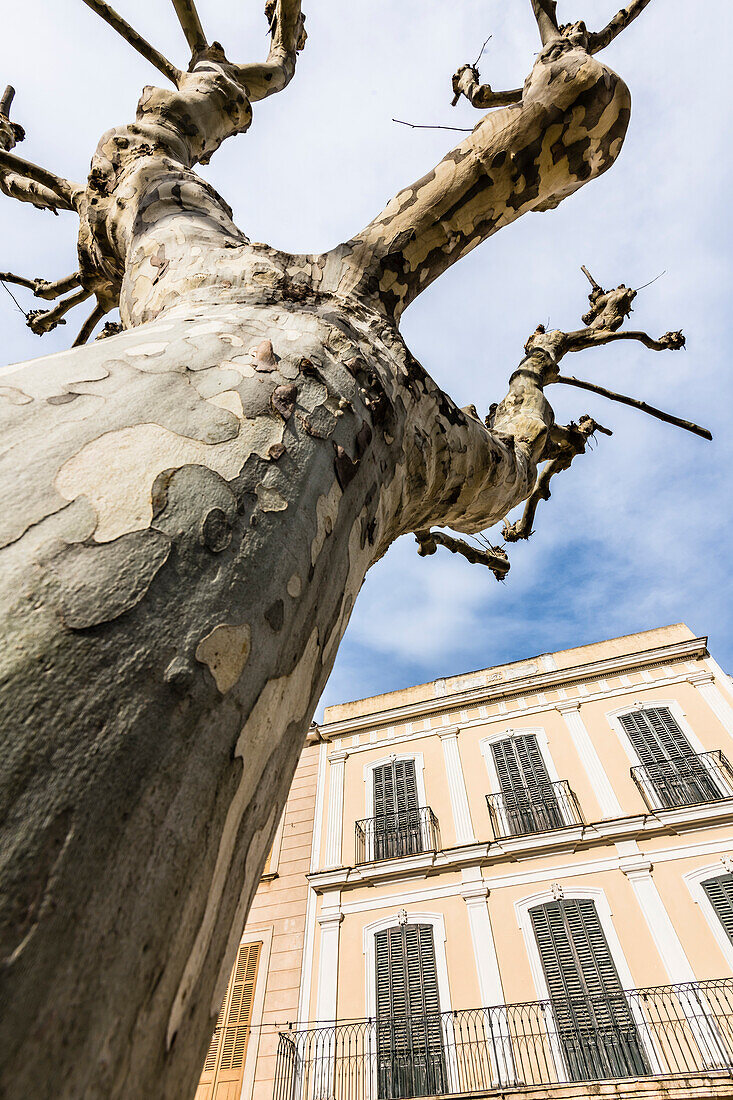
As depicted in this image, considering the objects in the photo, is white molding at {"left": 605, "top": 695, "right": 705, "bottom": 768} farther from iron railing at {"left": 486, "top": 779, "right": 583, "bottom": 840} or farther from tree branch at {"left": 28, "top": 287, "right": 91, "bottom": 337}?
tree branch at {"left": 28, "top": 287, "right": 91, "bottom": 337}

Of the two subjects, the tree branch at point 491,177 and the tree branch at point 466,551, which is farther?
the tree branch at point 466,551

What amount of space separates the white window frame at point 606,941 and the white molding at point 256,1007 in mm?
4205

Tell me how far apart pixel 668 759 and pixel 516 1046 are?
16.5 ft

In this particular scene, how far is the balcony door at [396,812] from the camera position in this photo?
10883mm

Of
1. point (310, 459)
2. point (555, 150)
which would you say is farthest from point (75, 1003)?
point (555, 150)

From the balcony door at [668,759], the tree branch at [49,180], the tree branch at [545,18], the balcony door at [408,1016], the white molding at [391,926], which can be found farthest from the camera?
the balcony door at [668,759]

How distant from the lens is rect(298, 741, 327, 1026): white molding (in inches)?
366

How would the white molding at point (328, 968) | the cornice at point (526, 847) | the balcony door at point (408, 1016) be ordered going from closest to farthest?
the balcony door at point (408, 1016) → the white molding at point (328, 968) → the cornice at point (526, 847)

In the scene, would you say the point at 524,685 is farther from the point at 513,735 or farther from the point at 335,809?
the point at 335,809

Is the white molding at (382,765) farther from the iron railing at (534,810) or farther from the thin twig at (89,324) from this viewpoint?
the thin twig at (89,324)

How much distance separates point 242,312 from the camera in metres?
1.02

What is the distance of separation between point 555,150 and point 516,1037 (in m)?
10.2

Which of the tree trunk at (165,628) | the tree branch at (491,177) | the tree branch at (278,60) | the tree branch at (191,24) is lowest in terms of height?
the tree trunk at (165,628)

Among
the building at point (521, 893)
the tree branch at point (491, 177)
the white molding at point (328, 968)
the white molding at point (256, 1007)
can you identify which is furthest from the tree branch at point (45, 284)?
the white molding at point (328, 968)
